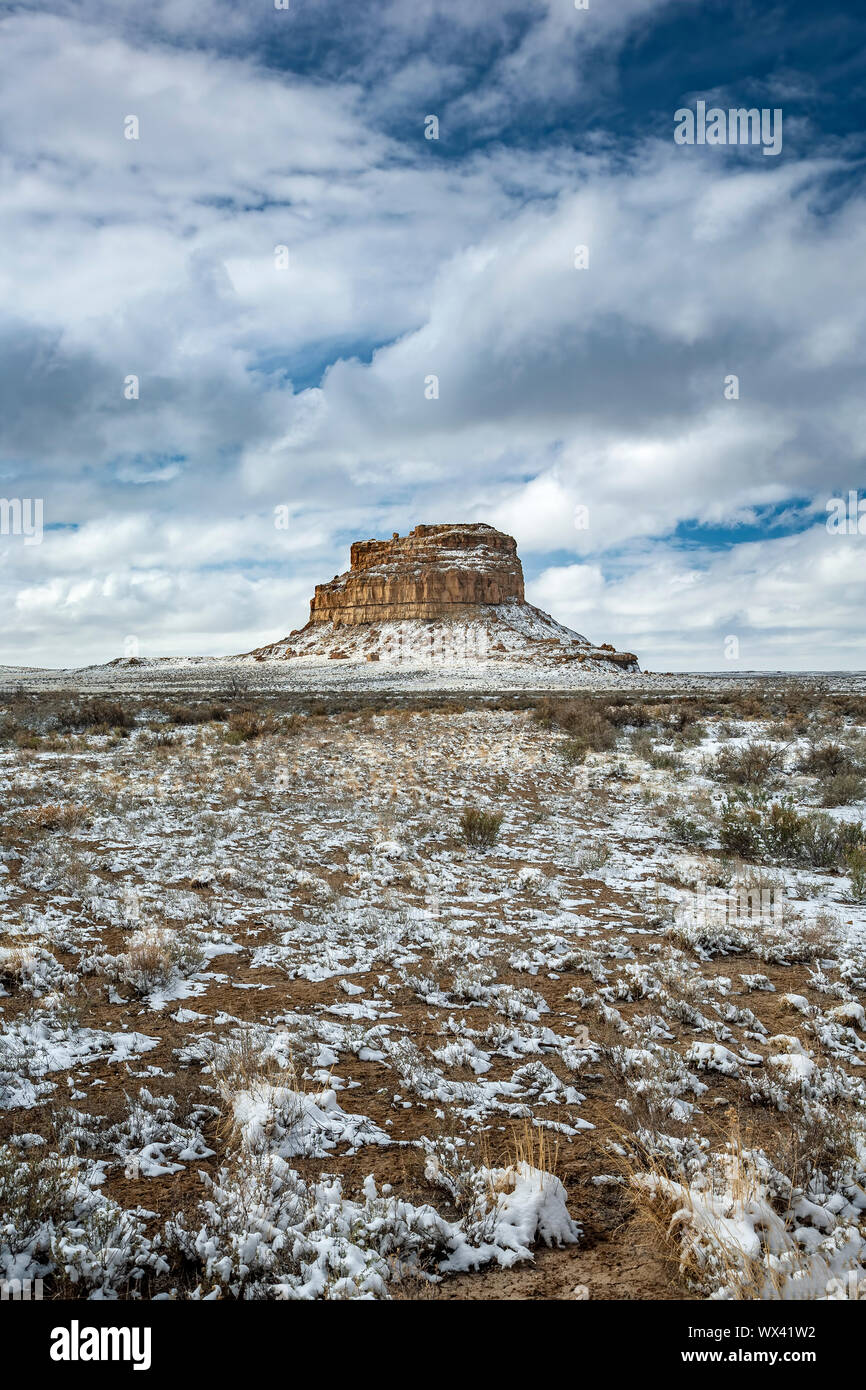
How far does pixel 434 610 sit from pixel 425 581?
6.60 metres

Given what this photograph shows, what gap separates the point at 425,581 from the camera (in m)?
138

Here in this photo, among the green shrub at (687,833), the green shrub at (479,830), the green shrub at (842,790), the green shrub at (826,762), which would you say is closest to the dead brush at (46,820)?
the green shrub at (479,830)

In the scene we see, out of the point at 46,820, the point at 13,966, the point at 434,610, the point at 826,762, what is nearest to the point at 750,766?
the point at 826,762

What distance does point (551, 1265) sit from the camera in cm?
291

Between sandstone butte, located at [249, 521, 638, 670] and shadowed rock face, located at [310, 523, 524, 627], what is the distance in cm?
19

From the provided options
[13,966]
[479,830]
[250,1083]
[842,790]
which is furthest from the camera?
[842,790]

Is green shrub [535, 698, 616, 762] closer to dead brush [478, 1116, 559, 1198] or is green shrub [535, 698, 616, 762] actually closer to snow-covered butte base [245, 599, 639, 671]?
dead brush [478, 1116, 559, 1198]

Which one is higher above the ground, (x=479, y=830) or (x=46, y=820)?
(x=46, y=820)

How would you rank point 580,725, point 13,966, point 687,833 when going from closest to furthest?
1. point 13,966
2. point 687,833
3. point 580,725

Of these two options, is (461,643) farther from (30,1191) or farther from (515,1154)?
(30,1191)

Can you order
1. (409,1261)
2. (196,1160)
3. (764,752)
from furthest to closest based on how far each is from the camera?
(764,752), (196,1160), (409,1261)
